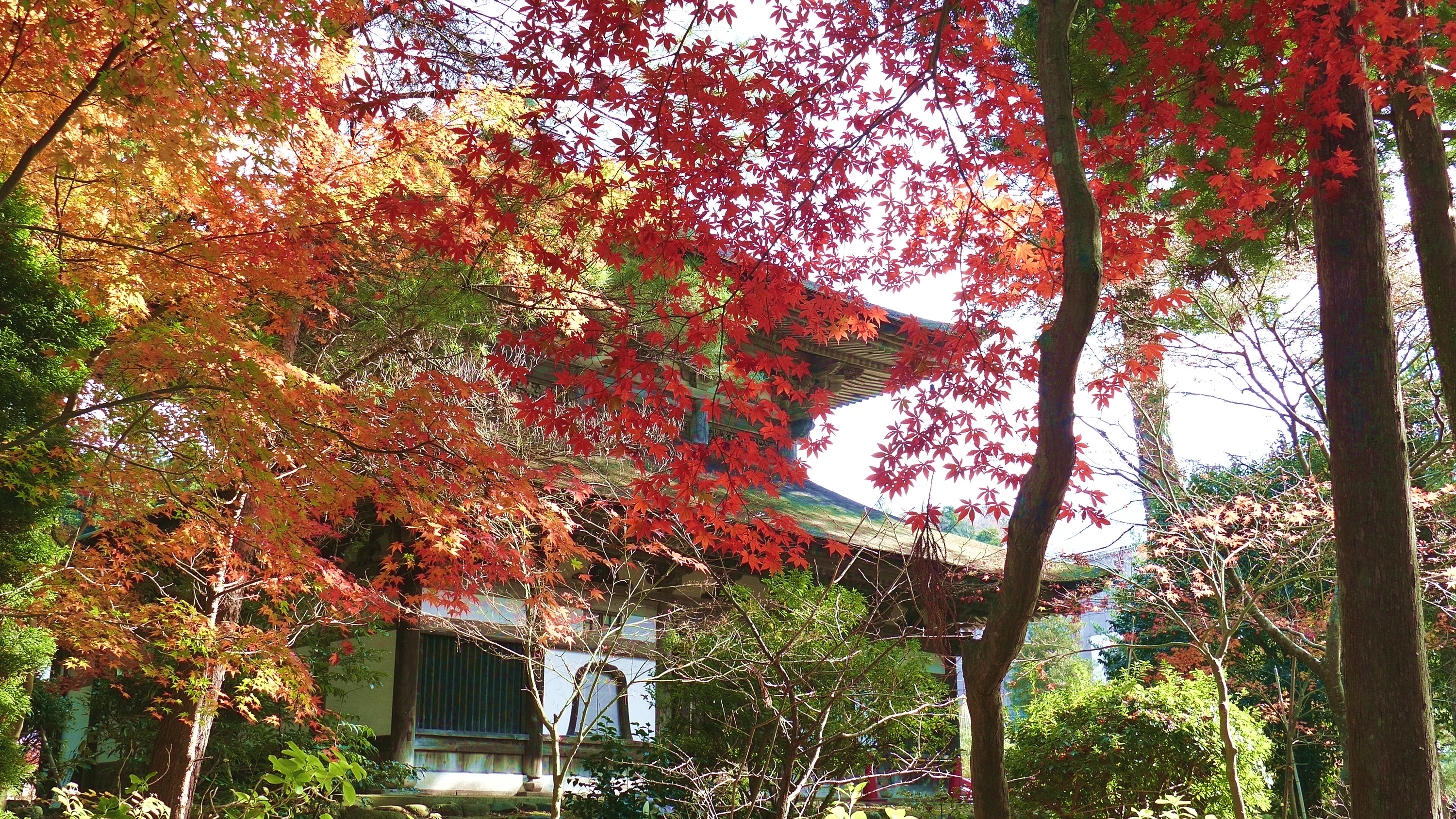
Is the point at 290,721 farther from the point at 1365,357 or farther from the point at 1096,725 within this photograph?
the point at 1365,357

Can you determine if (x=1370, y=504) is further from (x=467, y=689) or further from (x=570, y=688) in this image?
(x=467, y=689)

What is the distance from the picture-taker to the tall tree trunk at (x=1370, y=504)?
3.77 meters

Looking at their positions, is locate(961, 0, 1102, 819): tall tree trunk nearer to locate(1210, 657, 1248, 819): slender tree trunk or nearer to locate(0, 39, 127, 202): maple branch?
locate(0, 39, 127, 202): maple branch

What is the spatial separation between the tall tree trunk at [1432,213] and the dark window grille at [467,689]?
25.1ft

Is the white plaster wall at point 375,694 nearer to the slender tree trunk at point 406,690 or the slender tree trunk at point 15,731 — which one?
the slender tree trunk at point 406,690

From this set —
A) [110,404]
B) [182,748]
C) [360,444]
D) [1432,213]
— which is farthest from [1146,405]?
[182,748]

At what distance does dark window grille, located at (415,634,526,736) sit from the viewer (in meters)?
9.30

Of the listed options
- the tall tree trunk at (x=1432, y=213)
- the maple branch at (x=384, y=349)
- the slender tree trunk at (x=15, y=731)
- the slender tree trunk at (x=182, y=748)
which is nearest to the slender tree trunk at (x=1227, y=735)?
the tall tree trunk at (x=1432, y=213)

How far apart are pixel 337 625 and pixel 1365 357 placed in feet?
27.9

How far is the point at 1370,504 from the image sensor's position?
3.98 meters

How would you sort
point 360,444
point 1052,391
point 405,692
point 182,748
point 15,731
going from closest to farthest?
point 1052,391 < point 360,444 < point 15,731 < point 182,748 < point 405,692

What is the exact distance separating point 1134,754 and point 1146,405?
342 centimetres

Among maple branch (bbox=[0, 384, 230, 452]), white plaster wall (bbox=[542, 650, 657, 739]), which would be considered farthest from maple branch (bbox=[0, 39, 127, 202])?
white plaster wall (bbox=[542, 650, 657, 739])

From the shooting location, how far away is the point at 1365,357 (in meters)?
4.13
